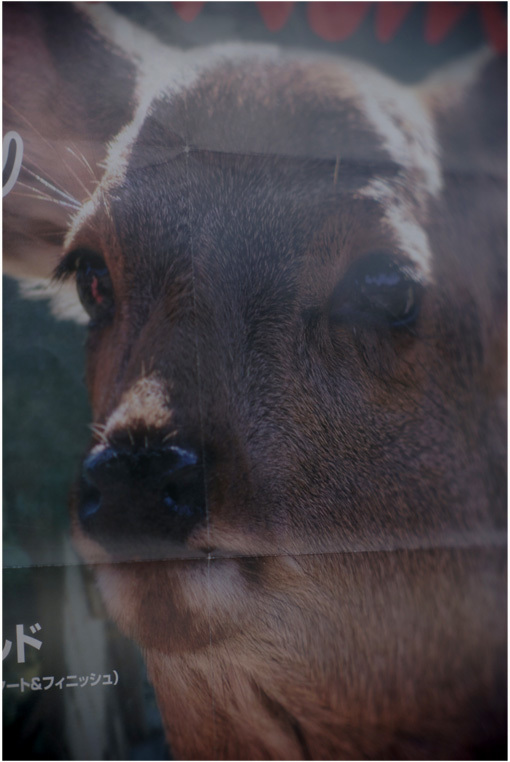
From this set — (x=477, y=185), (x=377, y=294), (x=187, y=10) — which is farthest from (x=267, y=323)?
(x=187, y=10)

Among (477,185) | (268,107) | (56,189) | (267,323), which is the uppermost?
(268,107)

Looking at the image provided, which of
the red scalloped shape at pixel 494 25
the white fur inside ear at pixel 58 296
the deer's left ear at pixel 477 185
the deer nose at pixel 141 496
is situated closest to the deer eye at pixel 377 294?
the deer's left ear at pixel 477 185

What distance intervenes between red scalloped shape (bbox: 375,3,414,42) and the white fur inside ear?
123 centimetres

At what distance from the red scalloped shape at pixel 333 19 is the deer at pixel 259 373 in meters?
0.07

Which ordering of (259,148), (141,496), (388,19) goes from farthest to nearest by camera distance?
(388,19)
(259,148)
(141,496)

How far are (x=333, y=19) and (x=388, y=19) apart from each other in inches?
7.3

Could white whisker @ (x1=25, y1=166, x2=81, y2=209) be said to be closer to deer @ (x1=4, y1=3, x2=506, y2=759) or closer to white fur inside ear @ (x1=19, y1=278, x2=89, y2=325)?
deer @ (x1=4, y1=3, x2=506, y2=759)

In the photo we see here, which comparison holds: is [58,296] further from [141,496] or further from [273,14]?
[273,14]

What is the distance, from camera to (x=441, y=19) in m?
1.83

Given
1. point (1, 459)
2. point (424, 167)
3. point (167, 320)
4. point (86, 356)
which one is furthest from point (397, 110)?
point (1, 459)

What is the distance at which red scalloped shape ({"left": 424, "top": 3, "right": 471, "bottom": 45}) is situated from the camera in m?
1.81

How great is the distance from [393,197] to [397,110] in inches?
11.2

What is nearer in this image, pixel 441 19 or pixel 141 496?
pixel 141 496

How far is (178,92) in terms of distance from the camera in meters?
1.67
